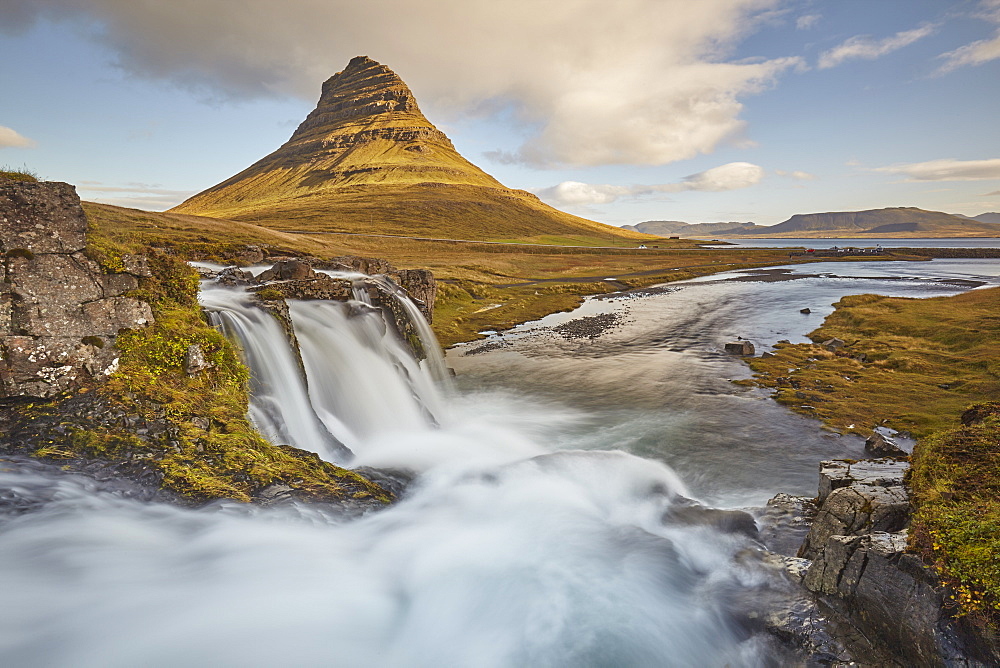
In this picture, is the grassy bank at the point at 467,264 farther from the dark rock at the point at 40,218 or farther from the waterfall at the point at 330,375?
the waterfall at the point at 330,375

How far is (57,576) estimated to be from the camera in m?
6.25

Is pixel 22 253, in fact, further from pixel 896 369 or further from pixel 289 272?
pixel 896 369

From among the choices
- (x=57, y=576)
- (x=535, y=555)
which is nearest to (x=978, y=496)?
(x=535, y=555)

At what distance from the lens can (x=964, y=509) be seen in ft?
19.9

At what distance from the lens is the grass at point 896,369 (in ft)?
58.8

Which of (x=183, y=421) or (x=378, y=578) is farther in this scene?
(x=183, y=421)

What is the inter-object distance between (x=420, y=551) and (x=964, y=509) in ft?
28.4

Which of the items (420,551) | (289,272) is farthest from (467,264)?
(420,551)

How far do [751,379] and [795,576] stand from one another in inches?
706

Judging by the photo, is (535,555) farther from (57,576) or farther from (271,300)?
(271,300)

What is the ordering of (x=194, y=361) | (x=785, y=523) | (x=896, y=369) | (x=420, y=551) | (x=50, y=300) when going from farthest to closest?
1. (x=896, y=369)
2. (x=194, y=361)
3. (x=785, y=523)
4. (x=420, y=551)
5. (x=50, y=300)

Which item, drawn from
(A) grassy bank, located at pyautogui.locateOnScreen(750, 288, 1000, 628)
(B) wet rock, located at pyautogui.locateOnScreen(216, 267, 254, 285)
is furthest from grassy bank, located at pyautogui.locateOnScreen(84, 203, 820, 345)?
(A) grassy bank, located at pyautogui.locateOnScreen(750, 288, 1000, 628)

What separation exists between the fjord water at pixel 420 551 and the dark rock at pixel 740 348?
40.7ft

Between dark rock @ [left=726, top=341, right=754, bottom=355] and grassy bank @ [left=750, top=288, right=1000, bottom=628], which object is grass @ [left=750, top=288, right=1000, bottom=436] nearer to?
grassy bank @ [left=750, top=288, right=1000, bottom=628]
